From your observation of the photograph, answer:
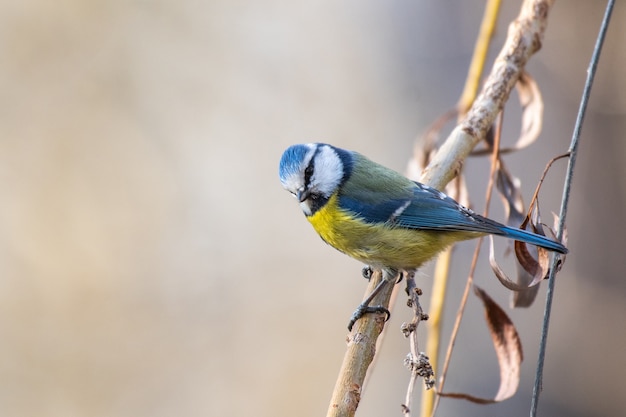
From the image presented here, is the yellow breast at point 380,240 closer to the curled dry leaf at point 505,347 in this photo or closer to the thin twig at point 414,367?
the curled dry leaf at point 505,347

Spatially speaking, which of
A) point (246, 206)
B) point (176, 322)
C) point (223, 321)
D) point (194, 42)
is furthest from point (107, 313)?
point (194, 42)

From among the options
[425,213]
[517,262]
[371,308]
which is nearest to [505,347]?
[517,262]

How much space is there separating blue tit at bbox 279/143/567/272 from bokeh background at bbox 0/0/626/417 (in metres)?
1.42

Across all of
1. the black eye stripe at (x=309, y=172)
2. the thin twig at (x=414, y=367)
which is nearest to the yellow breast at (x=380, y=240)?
the black eye stripe at (x=309, y=172)

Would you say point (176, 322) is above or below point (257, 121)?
below

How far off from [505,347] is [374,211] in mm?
592

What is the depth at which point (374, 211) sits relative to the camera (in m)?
2.03

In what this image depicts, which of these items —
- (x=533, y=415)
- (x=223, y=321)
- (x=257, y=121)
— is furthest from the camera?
(x=257, y=121)

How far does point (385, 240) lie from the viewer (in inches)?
77.2

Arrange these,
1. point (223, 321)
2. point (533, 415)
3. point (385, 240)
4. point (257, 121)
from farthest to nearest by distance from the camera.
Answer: point (257, 121) < point (223, 321) < point (385, 240) < point (533, 415)

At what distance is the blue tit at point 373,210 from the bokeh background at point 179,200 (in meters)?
1.42

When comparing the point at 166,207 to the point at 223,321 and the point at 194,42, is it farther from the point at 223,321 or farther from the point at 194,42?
the point at 194,42

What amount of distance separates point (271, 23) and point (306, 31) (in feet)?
0.74

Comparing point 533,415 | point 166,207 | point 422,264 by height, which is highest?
point 166,207
